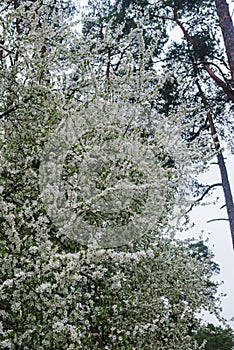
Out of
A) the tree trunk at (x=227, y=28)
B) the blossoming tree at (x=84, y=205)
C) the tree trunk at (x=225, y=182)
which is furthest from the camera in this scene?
the tree trunk at (x=225, y=182)

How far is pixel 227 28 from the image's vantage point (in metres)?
8.84

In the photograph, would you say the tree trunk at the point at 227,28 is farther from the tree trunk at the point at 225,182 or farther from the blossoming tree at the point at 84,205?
the blossoming tree at the point at 84,205

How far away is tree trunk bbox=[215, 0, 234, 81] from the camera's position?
8.71m

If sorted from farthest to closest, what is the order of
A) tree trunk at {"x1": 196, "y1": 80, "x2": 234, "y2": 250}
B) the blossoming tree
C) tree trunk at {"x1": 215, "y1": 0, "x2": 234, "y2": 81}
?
1. tree trunk at {"x1": 196, "y1": 80, "x2": 234, "y2": 250}
2. tree trunk at {"x1": 215, "y1": 0, "x2": 234, "y2": 81}
3. the blossoming tree

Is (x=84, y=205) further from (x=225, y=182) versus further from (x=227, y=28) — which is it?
(x=225, y=182)

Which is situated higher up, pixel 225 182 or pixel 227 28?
pixel 227 28

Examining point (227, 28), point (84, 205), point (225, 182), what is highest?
point (227, 28)

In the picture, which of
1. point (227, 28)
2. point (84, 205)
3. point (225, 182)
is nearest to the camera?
point (84, 205)

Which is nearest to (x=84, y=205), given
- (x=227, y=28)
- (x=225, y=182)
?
(x=227, y=28)

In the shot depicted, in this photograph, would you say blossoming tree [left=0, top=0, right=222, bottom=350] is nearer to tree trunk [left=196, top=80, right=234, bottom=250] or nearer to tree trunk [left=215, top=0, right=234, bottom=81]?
tree trunk [left=215, top=0, right=234, bottom=81]

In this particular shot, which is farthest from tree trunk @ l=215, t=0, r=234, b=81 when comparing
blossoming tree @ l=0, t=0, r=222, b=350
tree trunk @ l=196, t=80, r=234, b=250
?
blossoming tree @ l=0, t=0, r=222, b=350

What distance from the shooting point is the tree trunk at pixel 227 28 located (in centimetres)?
871

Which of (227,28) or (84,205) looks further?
(227,28)

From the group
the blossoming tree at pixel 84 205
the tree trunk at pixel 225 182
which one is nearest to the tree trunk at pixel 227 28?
the tree trunk at pixel 225 182
